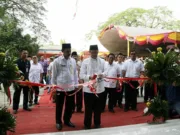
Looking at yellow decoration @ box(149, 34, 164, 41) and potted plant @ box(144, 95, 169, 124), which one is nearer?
potted plant @ box(144, 95, 169, 124)

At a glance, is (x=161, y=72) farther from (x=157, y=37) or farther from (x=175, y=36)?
(x=157, y=37)

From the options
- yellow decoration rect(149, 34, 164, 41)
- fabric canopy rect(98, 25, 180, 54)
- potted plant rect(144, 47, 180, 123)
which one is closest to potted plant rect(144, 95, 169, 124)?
potted plant rect(144, 47, 180, 123)

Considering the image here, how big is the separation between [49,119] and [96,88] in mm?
1632

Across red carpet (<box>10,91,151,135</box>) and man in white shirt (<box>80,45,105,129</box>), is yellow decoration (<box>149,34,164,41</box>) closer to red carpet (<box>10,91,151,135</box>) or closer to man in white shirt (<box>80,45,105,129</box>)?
red carpet (<box>10,91,151,135</box>)

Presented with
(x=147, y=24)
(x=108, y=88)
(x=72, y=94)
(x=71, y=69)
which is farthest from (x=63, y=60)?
(x=147, y=24)

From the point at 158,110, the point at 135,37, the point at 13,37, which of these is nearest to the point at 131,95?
the point at 158,110

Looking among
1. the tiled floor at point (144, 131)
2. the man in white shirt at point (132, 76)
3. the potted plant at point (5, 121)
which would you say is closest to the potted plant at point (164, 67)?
the tiled floor at point (144, 131)

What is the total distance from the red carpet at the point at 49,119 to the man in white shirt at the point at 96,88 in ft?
1.14

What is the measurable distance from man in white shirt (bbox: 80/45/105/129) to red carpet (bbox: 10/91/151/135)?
1.14ft

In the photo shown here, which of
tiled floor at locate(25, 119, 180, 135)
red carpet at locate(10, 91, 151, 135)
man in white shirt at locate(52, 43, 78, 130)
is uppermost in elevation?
man in white shirt at locate(52, 43, 78, 130)

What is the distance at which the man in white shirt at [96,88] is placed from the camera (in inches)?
214

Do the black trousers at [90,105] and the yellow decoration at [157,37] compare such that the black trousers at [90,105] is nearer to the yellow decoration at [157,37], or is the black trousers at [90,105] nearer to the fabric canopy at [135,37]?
the fabric canopy at [135,37]

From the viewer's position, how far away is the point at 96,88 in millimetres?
5430

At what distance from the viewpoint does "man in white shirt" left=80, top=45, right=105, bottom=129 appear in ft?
17.8
